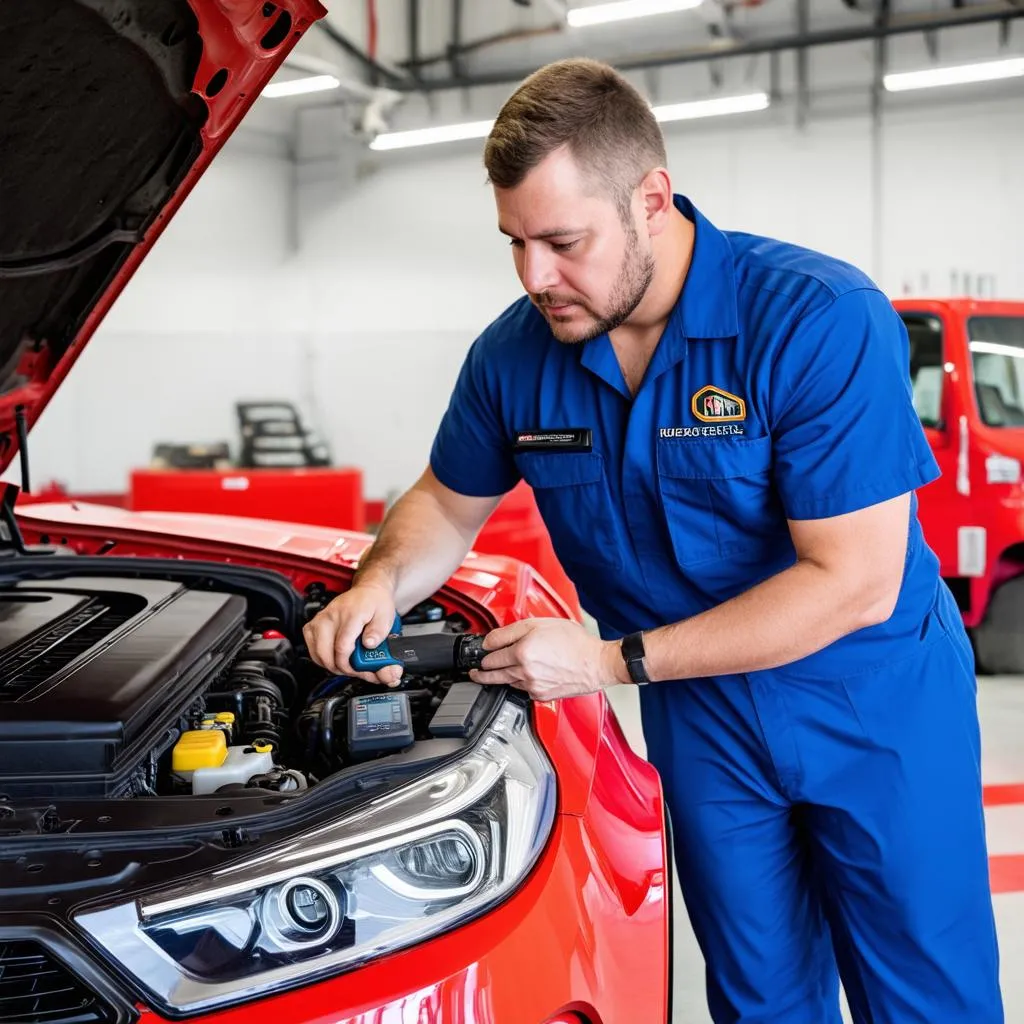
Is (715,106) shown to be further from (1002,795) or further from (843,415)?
(843,415)

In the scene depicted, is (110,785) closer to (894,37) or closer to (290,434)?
(290,434)

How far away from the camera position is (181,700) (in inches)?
50.8

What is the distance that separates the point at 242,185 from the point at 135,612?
32.0 ft

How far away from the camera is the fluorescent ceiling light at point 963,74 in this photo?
8.04m

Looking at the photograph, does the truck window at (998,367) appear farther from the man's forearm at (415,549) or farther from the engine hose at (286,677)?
the engine hose at (286,677)

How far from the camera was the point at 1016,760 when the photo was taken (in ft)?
11.0

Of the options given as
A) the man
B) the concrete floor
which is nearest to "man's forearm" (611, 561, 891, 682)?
the man

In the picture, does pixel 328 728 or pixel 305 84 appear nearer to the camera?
pixel 328 728

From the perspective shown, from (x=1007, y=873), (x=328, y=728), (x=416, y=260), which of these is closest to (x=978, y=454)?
(x=1007, y=873)

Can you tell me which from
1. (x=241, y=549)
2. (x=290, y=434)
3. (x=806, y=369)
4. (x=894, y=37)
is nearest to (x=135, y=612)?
(x=241, y=549)

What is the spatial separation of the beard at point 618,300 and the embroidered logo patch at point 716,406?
0.15m

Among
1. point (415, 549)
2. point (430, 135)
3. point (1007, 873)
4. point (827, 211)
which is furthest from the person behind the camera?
point (430, 135)

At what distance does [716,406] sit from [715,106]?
8.48m

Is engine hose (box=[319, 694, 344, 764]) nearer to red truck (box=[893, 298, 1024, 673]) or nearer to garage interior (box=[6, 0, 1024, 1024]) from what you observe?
red truck (box=[893, 298, 1024, 673])
